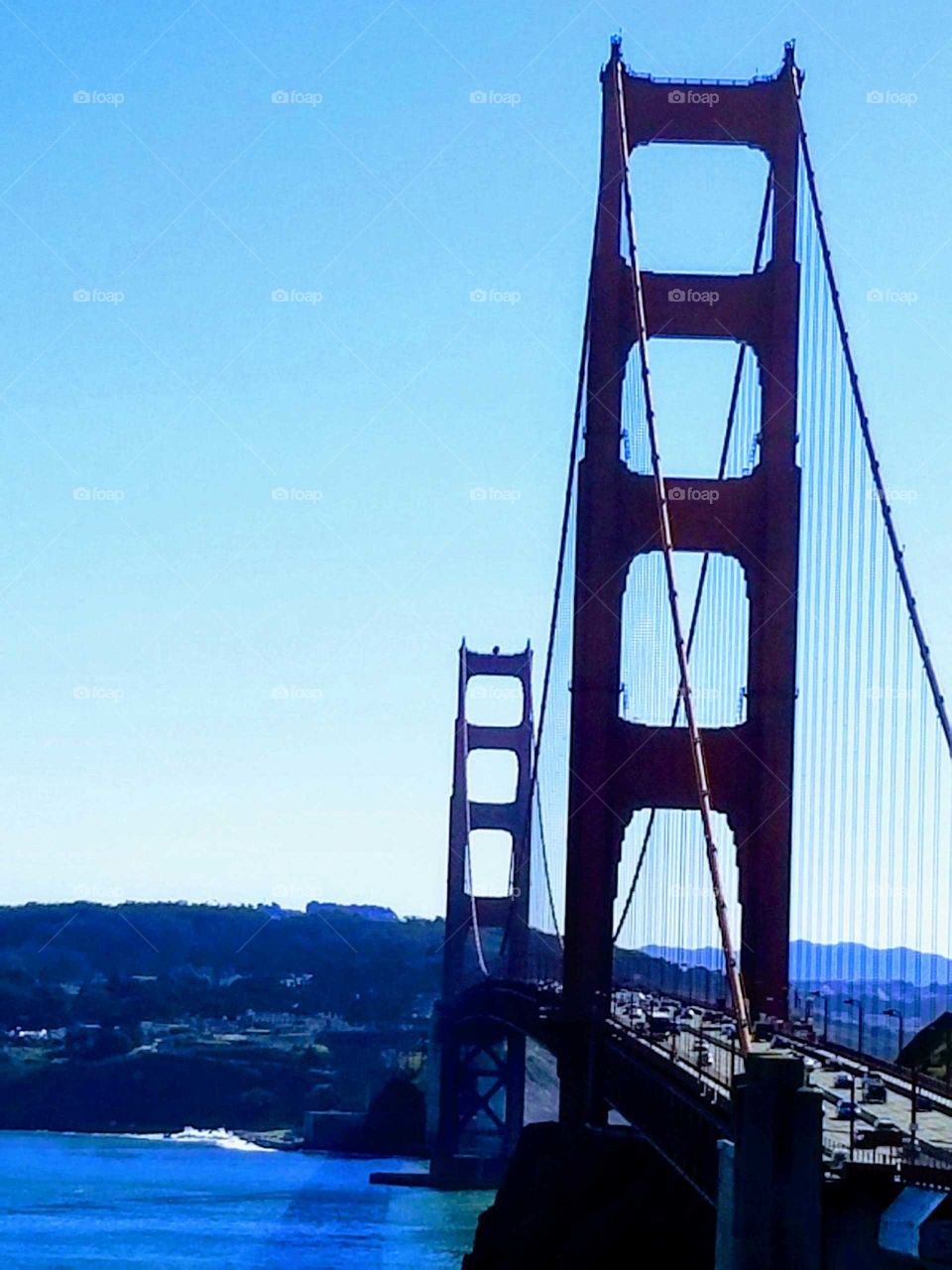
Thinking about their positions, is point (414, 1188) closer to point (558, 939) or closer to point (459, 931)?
point (459, 931)

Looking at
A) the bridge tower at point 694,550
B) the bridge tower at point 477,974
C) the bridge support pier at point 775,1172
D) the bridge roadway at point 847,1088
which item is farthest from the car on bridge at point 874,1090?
the bridge tower at point 477,974

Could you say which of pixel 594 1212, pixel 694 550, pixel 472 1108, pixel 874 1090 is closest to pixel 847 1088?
pixel 874 1090

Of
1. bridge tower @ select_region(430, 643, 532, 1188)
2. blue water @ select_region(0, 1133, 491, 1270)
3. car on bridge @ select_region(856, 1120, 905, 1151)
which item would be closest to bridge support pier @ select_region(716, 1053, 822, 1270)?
car on bridge @ select_region(856, 1120, 905, 1151)

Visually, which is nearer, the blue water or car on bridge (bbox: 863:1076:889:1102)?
car on bridge (bbox: 863:1076:889:1102)

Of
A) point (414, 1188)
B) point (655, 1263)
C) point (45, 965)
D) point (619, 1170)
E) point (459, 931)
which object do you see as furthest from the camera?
point (45, 965)

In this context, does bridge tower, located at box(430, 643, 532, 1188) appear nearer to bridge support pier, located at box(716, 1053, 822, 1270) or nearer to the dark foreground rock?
the dark foreground rock

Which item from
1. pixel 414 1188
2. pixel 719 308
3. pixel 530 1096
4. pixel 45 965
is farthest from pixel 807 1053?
pixel 45 965
